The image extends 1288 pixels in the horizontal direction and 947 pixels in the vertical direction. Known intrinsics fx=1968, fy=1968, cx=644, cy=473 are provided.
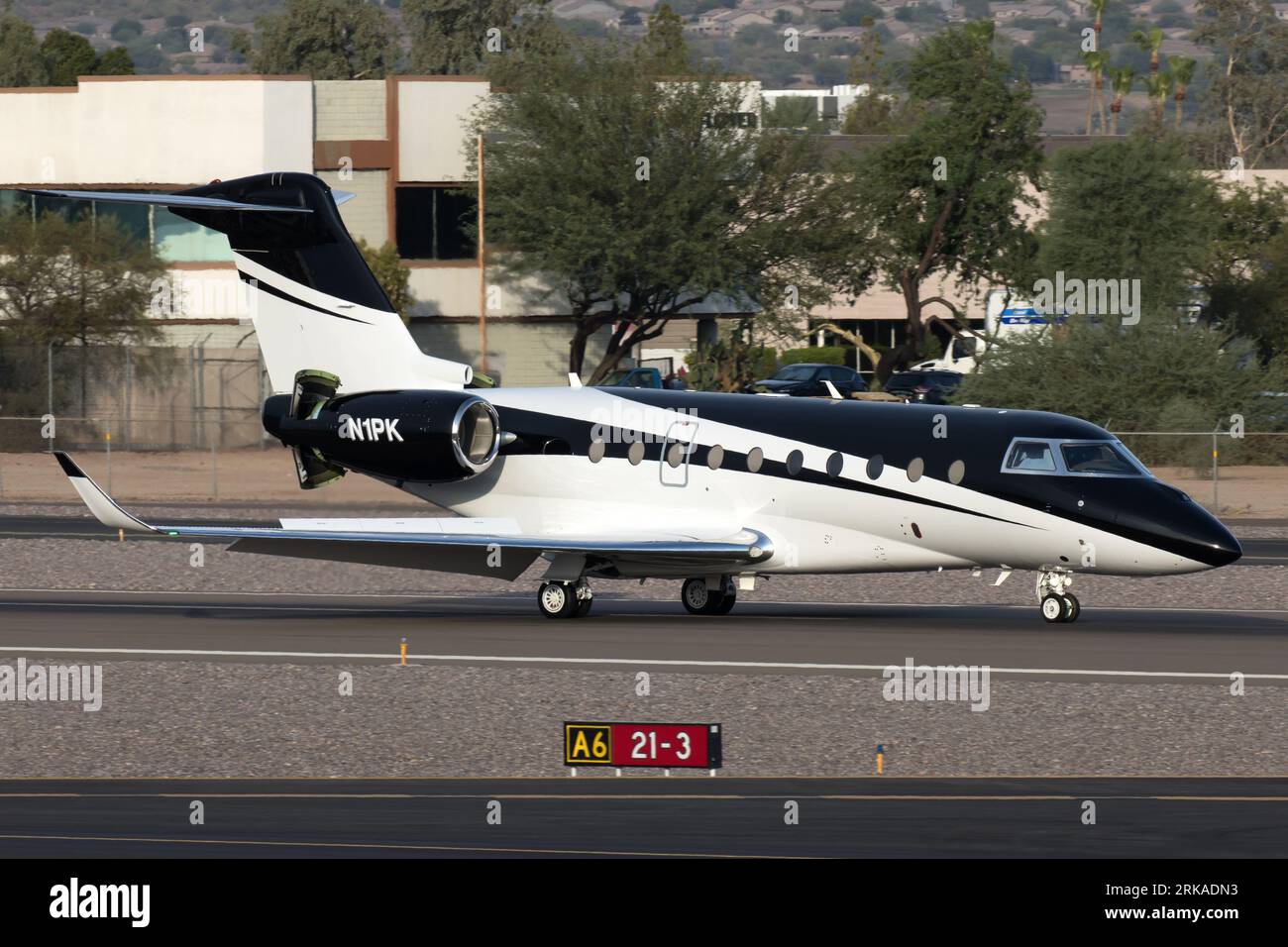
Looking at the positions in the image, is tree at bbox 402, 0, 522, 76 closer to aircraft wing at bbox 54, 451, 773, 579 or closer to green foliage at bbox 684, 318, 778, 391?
green foliage at bbox 684, 318, 778, 391

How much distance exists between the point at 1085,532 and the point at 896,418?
10.5ft

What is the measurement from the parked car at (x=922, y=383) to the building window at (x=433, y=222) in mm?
16394

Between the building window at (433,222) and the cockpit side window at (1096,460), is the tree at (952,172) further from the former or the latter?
the cockpit side window at (1096,460)

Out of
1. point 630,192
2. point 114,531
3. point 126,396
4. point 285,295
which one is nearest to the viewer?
point 285,295

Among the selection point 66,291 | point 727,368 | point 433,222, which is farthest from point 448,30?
point 727,368

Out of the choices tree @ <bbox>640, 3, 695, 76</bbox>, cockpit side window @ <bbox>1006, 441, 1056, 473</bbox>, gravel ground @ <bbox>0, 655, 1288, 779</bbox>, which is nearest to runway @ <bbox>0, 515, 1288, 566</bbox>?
cockpit side window @ <bbox>1006, 441, 1056, 473</bbox>

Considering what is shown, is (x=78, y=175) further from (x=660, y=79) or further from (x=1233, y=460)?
(x=1233, y=460)

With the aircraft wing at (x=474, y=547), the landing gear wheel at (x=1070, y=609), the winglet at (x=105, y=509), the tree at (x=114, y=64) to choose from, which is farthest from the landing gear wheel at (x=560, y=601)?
the tree at (x=114, y=64)

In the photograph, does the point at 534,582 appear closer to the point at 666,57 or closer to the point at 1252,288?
the point at 666,57

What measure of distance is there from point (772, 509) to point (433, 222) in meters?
45.6

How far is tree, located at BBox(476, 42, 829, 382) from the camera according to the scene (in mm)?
66812

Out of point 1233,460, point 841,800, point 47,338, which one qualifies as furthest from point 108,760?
point 47,338

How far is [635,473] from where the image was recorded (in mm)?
27625

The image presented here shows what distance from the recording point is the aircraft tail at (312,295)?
29266 millimetres
